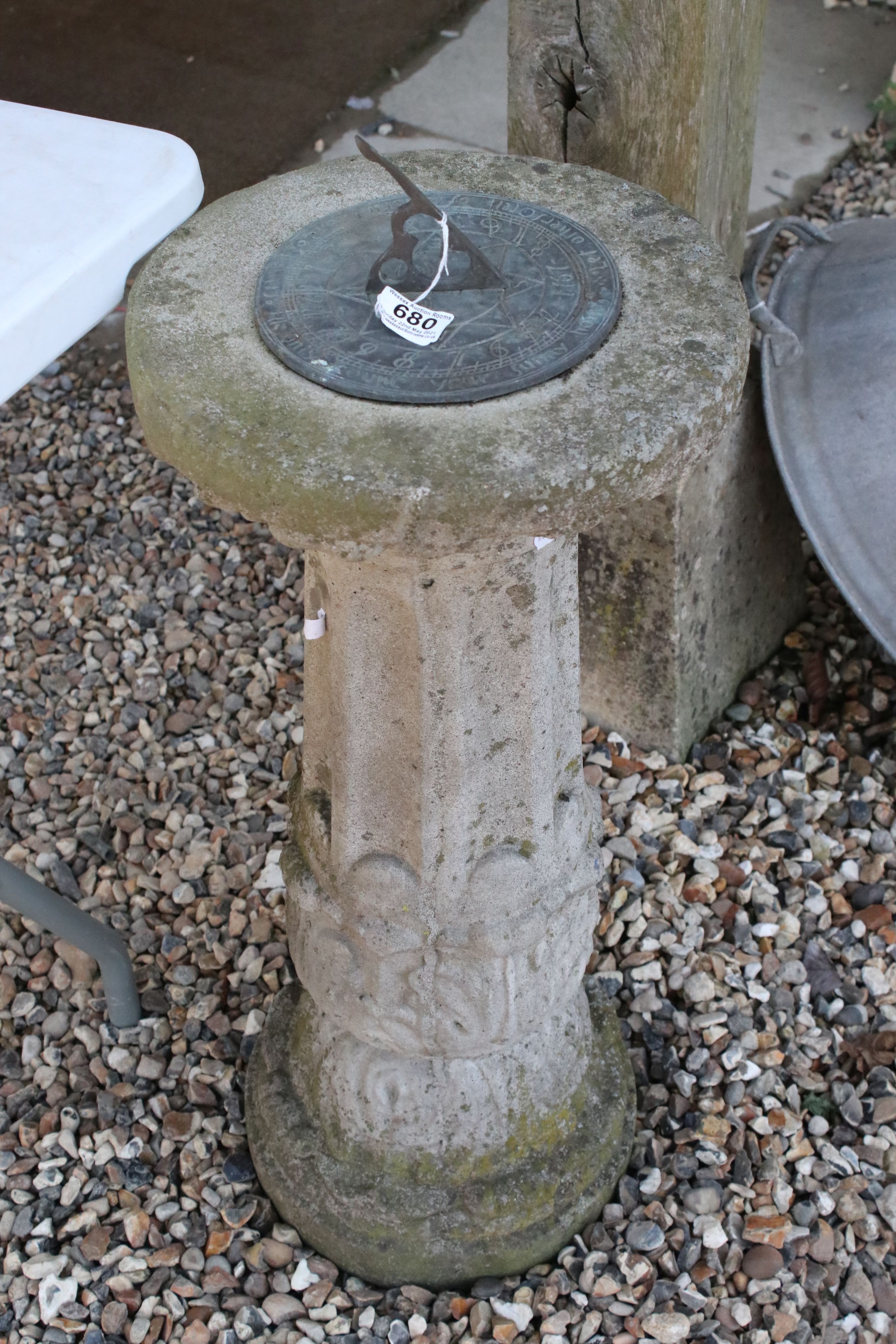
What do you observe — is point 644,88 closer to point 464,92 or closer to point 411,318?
point 411,318

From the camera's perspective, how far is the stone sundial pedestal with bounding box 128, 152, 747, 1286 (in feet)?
4.42

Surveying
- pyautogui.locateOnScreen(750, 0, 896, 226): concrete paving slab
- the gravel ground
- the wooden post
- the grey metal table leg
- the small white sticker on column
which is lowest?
the gravel ground

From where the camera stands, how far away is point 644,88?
2.16 metres

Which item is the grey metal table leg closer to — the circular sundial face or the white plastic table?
the white plastic table

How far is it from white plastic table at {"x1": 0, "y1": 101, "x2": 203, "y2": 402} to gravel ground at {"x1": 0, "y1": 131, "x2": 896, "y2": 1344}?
128 cm

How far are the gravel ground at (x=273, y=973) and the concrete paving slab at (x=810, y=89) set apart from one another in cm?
163

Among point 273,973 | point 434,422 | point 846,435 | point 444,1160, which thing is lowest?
point 273,973

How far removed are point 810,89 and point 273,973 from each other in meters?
3.66

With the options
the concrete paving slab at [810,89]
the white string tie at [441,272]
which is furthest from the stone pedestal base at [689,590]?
the concrete paving slab at [810,89]

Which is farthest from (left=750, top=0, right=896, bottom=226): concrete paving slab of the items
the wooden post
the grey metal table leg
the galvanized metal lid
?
the grey metal table leg

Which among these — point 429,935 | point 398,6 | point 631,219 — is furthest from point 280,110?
point 429,935

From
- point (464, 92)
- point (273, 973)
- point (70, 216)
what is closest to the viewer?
point (70, 216)

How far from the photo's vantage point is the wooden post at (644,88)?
2111mm

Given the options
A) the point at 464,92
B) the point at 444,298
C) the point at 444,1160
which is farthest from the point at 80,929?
the point at 464,92
